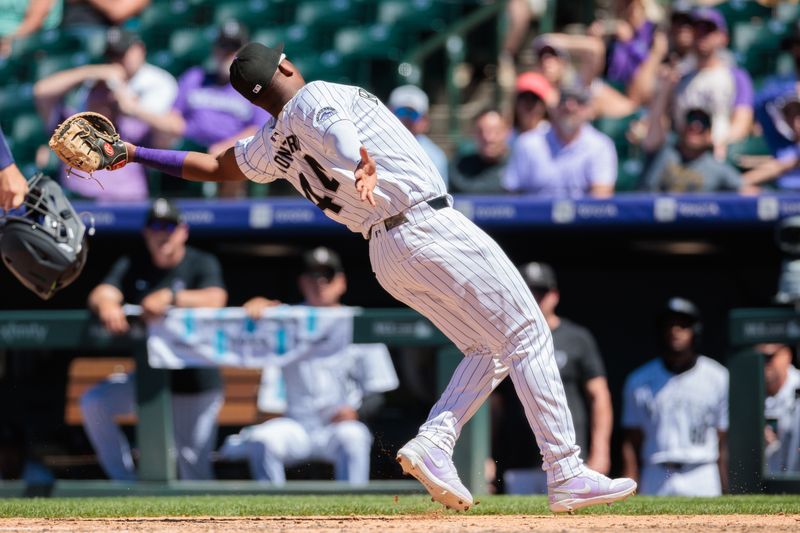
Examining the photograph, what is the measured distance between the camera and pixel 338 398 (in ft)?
21.8

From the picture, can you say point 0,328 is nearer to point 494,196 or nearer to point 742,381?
point 494,196

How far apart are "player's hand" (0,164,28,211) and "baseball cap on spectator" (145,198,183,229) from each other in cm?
176

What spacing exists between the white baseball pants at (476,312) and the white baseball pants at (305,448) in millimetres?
1823

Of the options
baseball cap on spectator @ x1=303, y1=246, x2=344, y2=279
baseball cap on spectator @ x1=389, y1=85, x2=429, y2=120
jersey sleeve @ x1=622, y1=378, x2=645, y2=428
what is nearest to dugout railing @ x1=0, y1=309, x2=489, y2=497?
baseball cap on spectator @ x1=303, y1=246, x2=344, y2=279

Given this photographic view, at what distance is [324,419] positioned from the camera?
6.63 m

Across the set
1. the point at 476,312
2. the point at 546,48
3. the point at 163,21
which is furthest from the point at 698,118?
the point at 163,21

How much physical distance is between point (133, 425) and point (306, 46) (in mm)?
3991

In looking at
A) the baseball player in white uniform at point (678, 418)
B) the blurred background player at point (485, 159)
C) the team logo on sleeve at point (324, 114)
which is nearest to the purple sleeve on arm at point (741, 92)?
the blurred background player at point (485, 159)

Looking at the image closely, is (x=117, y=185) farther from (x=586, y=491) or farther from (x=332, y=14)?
(x=586, y=491)

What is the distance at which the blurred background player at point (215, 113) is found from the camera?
8430mm

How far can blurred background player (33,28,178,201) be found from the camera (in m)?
8.25

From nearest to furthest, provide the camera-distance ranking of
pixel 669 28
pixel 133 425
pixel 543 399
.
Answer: pixel 543 399 < pixel 133 425 < pixel 669 28

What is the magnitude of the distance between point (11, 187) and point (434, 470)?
2051 mm

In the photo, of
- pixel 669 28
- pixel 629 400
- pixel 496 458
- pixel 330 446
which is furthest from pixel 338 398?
pixel 669 28
